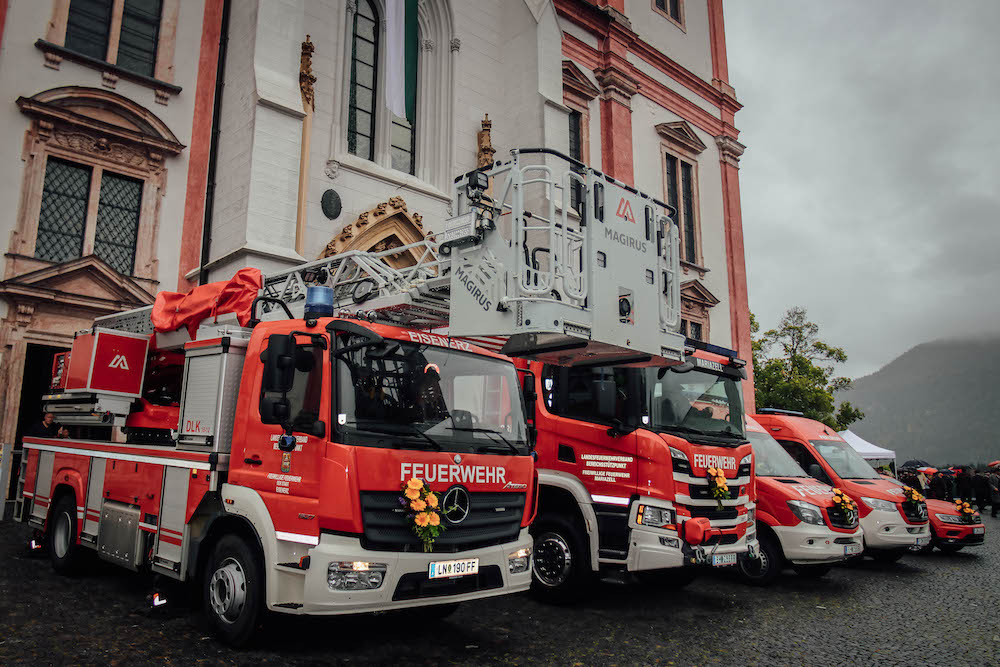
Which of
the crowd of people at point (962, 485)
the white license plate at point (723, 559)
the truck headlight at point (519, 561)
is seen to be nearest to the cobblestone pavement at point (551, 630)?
the white license plate at point (723, 559)

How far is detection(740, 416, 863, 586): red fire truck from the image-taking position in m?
8.80

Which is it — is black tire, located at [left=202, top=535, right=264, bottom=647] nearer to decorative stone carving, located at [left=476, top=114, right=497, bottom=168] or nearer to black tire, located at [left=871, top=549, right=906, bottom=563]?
black tire, located at [left=871, top=549, right=906, bottom=563]

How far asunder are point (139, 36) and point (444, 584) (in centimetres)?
1348

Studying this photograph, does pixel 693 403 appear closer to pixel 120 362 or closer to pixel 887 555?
pixel 887 555

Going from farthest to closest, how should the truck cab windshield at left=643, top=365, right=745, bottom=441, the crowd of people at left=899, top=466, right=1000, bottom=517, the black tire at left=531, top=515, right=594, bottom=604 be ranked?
1. the crowd of people at left=899, top=466, right=1000, bottom=517
2. the truck cab windshield at left=643, top=365, right=745, bottom=441
3. the black tire at left=531, top=515, right=594, bottom=604

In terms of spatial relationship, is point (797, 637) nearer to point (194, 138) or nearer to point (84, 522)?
point (84, 522)

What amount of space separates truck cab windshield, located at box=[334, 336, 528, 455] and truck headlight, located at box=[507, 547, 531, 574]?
810 millimetres

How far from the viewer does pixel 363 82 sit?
52.6ft

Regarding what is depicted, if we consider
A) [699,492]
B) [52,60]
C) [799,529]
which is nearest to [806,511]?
[799,529]

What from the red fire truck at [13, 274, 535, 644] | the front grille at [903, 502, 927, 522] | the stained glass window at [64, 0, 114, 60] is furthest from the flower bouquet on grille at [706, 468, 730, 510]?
the stained glass window at [64, 0, 114, 60]

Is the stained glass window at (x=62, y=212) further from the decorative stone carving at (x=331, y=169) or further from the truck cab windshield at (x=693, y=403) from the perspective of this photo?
the truck cab windshield at (x=693, y=403)

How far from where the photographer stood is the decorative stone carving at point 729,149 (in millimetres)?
26141

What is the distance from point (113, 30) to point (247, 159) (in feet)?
12.8

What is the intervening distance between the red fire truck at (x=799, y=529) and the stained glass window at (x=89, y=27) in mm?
13908
